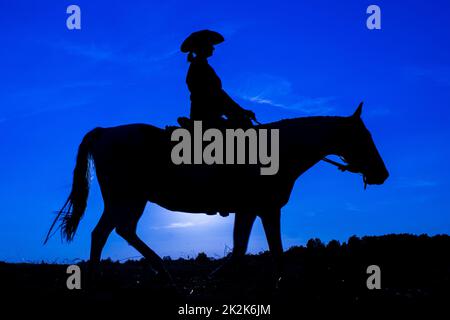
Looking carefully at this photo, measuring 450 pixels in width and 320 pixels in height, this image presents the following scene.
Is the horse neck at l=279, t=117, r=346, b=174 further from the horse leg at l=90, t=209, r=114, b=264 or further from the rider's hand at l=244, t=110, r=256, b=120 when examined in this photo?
the horse leg at l=90, t=209, r=114, b=264

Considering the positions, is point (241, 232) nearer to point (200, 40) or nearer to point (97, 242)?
point (97, 242)

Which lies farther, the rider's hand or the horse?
the rider's hand

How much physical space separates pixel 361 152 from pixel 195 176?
131 inches

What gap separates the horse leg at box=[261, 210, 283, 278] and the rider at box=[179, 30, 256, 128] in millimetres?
1960

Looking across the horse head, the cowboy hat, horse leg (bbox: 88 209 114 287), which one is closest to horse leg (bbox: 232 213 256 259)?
the horse head

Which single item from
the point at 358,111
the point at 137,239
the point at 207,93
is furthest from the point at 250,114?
the point at 137,239

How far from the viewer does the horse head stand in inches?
439

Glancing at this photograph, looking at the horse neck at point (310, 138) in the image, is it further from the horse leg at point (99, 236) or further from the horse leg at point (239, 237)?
the horse leg at point (99, 236)

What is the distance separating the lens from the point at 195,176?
1086cm

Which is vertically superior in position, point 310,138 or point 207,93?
point 207,93

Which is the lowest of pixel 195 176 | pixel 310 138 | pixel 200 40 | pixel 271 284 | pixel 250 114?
pixel 271 284

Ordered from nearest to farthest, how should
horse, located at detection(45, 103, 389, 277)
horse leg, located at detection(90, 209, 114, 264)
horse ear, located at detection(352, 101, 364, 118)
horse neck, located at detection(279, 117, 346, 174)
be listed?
1. horse leg, located at detection(90, 209, 114, 264)
2. horse, located at detection(45, 103, 389, 277)
3. horse neck, located at detection(279, 117, 346, 174)
4. horse ear, located at detection(352, 101, 364, 118)

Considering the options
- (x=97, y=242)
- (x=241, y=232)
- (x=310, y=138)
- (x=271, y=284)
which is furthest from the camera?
(x=241, y=232)
